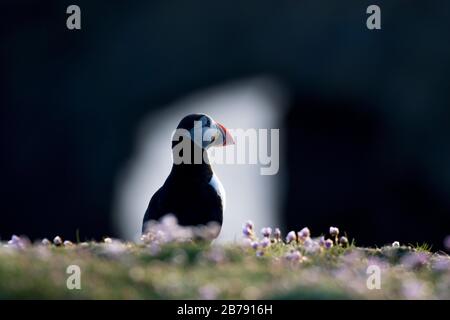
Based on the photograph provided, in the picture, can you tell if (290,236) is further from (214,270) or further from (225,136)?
(225,136)

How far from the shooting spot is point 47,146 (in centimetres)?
2609

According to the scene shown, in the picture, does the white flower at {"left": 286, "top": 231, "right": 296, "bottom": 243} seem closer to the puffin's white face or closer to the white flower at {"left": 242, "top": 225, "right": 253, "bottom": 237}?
the white flower at {"left": 242, "top": 225, "right": 253, "bottom": 237}

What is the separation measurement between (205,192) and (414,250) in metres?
2.26

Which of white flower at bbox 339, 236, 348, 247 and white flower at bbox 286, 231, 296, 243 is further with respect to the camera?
white flower at bbox 339, 236, 348, 247

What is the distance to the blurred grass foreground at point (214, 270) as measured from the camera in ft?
22.8

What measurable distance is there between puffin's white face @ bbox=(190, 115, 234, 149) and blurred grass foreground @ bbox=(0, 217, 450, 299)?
1.60 meters

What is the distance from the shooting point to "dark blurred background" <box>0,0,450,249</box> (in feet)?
82.3

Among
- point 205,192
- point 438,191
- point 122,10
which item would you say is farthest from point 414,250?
point 122,10

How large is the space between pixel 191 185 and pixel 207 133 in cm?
82

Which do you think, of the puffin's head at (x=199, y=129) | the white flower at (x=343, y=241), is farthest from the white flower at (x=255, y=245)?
the puffin's head at (x=199, y=129)

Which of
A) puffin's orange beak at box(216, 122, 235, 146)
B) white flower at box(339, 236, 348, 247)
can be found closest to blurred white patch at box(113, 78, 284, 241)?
puffin's orange beak at box(216, 122, 235, 146)

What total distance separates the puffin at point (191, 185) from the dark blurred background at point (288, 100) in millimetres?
14014

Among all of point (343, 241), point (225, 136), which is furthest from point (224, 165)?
point (343, 241)
